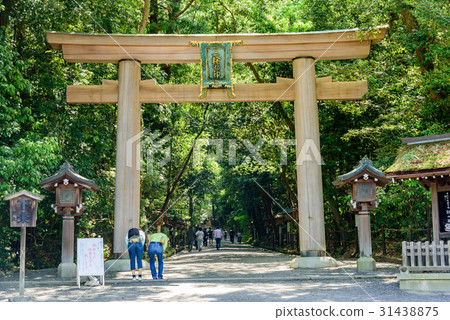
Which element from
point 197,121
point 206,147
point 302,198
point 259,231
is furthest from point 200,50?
point 259,231

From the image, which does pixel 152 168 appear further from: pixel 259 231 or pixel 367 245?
pixel 259 231

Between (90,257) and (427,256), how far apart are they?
7.42 metres

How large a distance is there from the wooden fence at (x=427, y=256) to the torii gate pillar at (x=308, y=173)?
419cm

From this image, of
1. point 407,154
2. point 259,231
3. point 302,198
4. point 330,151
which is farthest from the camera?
point 259,231

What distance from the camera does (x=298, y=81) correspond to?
15719 millimetres

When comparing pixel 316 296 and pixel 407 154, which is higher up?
pixel 407 154

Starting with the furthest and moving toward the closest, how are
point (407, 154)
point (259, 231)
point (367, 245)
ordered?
point (259, 231)
point (367, 245)
point (407, 154)

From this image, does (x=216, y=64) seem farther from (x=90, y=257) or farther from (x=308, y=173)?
(x=90, y=257)

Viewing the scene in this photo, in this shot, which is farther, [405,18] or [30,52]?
[30,52]

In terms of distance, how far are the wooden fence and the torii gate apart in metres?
4.43

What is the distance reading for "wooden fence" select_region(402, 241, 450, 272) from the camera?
10.3 metres

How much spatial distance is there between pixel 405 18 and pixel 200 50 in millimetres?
6543

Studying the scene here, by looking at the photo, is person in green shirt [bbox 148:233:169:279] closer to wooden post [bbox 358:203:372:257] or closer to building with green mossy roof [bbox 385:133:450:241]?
wooden post [bbox 358:203:372:257]

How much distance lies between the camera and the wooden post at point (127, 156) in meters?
14.7
